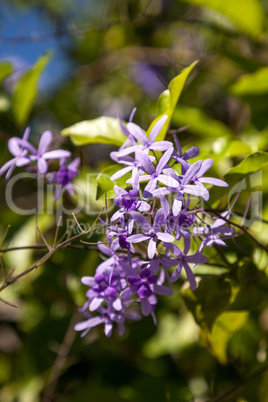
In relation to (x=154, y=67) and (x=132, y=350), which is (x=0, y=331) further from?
(x=154, y=67)

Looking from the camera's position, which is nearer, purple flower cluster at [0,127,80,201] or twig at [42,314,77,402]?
purple flower cluster at [0,127,80,201]

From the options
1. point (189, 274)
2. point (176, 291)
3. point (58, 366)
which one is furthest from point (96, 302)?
point (58, 366)

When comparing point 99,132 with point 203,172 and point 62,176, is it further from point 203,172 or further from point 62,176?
point 203,172

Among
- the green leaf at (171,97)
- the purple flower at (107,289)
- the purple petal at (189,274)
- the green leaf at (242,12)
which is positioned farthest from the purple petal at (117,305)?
the green leaf at (242,12)

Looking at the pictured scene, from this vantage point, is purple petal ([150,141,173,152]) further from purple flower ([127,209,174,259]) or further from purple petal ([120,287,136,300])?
purple petal ([120,287,136,300])

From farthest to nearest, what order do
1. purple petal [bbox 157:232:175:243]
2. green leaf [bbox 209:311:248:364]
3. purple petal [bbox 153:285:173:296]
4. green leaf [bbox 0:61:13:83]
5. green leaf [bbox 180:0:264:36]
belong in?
green leaf [bbox 180:0:264:36]
green leaf [bbox 0:61:13:83]
green leaf [bbox 209:311:248:364]
purple petal [bbox 153:285:173:296]
purple petal [bbox 157:232:175:243]

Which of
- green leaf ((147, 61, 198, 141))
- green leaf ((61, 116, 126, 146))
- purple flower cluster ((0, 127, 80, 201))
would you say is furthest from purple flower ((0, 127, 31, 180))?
green leaf ((147, 61, 198, 141))

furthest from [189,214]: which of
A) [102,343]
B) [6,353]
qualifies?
[6,353]

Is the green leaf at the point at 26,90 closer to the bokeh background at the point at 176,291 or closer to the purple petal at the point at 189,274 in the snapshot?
the bokeh background at the point at 176,291
